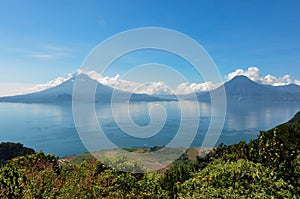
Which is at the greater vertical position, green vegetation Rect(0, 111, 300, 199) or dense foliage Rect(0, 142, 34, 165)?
green vegetation Rect(0, 111, 300, 199)

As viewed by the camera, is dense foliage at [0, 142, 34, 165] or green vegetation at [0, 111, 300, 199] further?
dense foliage at [0, 142, 34, 165]

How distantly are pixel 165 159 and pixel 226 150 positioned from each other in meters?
1.82

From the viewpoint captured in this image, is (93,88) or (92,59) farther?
Answer: (93,88)

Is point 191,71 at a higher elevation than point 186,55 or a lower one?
lower

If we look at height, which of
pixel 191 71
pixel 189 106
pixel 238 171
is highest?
pixel 191 71

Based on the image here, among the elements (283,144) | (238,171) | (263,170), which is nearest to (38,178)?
(238,171)

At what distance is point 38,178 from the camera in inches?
122

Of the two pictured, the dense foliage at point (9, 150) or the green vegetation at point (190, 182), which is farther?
the dense foliage at point (9, 150)

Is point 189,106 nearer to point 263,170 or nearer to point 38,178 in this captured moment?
point 263,170

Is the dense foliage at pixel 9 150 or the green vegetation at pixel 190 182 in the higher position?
the green vegetation at pixel 190 182

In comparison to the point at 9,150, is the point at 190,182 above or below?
above

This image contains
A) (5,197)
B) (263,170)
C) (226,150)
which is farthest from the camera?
(226,150)

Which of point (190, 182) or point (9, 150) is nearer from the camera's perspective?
point (190, 182)

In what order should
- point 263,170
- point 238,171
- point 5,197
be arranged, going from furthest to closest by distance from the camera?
point 263,170
point 238,171
point 5,197
